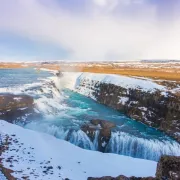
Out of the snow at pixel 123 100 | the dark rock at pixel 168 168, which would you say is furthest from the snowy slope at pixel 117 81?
the dark rock at pixel 168 168

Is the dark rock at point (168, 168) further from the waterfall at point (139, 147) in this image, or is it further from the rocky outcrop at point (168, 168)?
the waterfall at point (139, 147)

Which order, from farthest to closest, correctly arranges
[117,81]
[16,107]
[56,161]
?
[117,81] < [16,107] < [56,161]

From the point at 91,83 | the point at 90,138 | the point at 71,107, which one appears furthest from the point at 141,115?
the point at 91,83

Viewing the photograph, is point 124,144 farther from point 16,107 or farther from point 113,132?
point 16,107

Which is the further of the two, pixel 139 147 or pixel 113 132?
pixel 113 132

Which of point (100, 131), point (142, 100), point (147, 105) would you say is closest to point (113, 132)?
point (100, 131)

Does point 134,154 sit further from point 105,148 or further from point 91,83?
point 91,83

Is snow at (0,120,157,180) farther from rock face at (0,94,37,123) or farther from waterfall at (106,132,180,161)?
rock face at (0,94,37,123)

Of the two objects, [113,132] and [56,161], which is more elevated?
[56,161]
